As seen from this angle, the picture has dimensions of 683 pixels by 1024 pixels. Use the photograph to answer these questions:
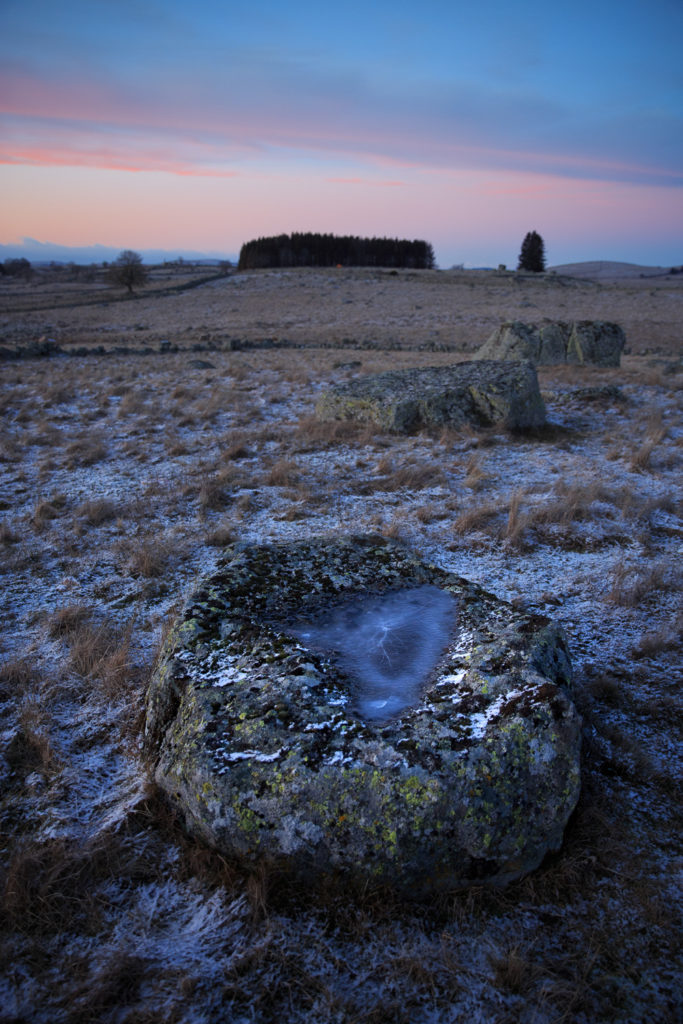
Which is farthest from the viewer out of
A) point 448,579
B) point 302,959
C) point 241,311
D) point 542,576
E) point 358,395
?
point 241,311

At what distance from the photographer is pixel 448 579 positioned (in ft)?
13.4

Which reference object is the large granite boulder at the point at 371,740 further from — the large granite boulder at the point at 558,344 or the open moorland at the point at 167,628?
the large granite boulder at the point at 558,344

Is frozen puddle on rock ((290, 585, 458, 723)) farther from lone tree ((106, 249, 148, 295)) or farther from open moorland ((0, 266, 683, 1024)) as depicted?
lone tree ((106, 249, 148, 295))

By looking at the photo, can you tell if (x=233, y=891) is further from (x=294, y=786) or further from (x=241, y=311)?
(x=241, y=311)

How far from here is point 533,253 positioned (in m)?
80.2

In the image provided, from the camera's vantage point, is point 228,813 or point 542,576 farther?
point 542,576

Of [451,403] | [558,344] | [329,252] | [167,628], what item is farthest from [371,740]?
[329,252]

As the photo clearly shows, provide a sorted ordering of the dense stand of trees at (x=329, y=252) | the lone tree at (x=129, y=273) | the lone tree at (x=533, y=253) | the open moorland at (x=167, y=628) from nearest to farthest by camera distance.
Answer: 1. the open moorland at (x=167, y=628)
2. the lone tree at (x=129, y=273)
3. the lone tree at (x=533, y=253)
4. the dense stand of trees at (x=329, y=252)

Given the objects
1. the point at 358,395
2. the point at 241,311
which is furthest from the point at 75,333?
the point at 358,395

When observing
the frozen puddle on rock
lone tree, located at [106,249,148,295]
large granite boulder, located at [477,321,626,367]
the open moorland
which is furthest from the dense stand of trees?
the frozen puddle on rock

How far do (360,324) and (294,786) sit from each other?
94.9ft

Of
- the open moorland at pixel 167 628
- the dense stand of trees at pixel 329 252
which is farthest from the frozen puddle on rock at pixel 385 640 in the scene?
the dense stand of trees at pixel 329 252

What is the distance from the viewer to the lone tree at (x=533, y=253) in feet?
262

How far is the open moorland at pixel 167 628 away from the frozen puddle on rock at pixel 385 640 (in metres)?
0.90
